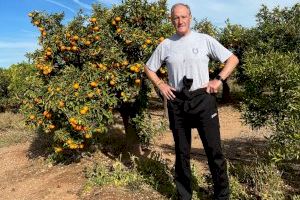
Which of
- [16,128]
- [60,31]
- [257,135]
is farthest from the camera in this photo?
[16,128]

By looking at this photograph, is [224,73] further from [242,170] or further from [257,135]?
[257,135]

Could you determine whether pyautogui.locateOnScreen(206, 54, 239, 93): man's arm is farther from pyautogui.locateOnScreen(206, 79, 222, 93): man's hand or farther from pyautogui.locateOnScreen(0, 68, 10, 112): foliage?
pyautogui.locateOnScreen(0, 68, 10, 112): foliage

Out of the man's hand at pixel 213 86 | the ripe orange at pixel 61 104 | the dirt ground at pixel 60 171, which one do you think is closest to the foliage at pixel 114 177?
the dirt ground at pixel 60 171

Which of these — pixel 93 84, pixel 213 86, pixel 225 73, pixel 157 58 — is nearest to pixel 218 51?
pixel 225 73

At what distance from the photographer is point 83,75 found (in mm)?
7004

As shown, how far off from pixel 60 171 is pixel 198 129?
3.71 m

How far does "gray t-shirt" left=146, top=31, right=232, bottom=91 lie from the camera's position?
15.6ft

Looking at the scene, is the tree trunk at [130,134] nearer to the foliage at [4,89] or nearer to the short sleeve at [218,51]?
the short sleeve at [218,51]

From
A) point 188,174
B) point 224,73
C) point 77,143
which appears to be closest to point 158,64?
point 224,73

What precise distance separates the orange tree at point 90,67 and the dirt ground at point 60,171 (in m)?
0.55

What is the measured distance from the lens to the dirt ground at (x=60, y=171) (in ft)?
21.3

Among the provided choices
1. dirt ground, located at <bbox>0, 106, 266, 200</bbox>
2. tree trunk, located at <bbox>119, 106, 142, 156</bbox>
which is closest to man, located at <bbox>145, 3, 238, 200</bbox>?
dirt ground, located at <bbox>0, 106, 266, 200</bbox>

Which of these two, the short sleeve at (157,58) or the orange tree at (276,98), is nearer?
the orange tree at (276,98)

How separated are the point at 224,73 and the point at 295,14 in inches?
465
